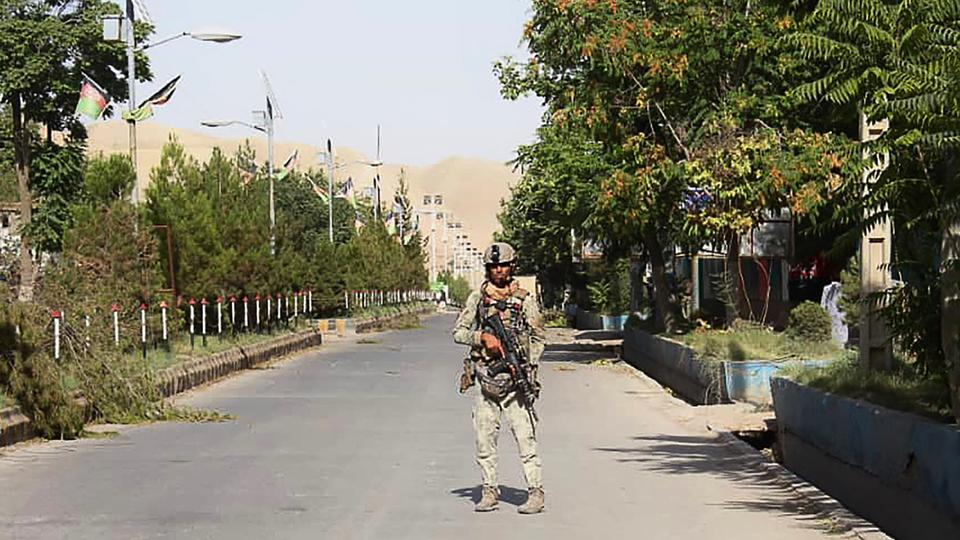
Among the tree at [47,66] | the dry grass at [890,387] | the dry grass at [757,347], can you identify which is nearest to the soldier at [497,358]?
the dry grass at [890,387]

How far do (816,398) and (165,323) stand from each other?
1686 cm

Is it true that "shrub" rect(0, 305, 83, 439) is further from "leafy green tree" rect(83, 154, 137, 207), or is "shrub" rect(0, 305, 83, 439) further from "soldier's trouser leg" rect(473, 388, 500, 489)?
"leafy green tree" rect(83, 154, 137, 207)

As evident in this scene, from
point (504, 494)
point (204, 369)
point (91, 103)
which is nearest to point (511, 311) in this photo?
point (504, 494)

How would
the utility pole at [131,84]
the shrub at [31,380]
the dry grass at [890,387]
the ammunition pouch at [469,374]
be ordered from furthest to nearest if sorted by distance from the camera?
the utility pole at [131,84] → the shrub at [31,380] → the dry grass at [890,387] → the ammunition pouch at [469,374]

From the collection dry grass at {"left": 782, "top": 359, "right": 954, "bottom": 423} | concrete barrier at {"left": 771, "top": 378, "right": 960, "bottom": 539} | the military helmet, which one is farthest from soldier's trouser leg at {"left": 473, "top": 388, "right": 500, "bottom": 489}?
dry grass at {"left": 782, "top": 359, "right": 954, "bottom": 423}

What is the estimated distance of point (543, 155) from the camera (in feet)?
124

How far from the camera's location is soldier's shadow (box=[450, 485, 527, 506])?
1192cm

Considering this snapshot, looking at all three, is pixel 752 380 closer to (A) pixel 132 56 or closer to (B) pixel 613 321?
(A) pixel 132 56

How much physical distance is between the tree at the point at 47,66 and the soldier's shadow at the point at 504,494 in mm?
45885

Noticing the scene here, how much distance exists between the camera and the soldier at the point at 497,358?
35.3ft

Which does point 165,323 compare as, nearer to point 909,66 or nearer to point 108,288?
point 108,288

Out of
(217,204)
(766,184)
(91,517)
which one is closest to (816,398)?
(91,517)

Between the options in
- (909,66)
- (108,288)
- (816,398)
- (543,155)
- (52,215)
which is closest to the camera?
(909,66)

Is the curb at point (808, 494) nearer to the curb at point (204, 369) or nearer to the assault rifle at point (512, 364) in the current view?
the assault rifle at point (512, 364)
